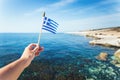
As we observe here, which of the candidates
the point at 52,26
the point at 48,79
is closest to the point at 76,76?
the point at 48,79

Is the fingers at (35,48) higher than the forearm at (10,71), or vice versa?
the fingers at (35,48)

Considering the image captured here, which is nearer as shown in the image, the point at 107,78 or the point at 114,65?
the point at 107,78

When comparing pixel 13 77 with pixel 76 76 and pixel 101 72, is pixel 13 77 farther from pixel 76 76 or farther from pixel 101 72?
pixel 101 72

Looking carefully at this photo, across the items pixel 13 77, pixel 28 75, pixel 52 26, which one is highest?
pixel 52 26

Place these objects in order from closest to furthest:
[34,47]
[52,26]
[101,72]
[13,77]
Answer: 1. [13,77]
2. [34,47]
3. [52,26]
4. [101,72]

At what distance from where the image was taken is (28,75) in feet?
63.7

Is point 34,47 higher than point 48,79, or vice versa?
point 34,47

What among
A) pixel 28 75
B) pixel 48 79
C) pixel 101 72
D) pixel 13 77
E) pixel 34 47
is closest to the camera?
pixel 13 77

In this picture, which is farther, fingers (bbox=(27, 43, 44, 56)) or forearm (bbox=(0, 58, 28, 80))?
Result: fingers (bbox=(27, 43, 44, 56))

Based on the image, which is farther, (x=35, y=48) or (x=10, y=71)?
(x=35, y=48)

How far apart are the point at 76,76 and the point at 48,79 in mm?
3160

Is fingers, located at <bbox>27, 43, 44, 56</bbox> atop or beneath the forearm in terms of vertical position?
atop

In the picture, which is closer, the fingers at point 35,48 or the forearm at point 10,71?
the forearm at point 10,71

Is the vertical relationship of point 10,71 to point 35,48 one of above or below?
below
